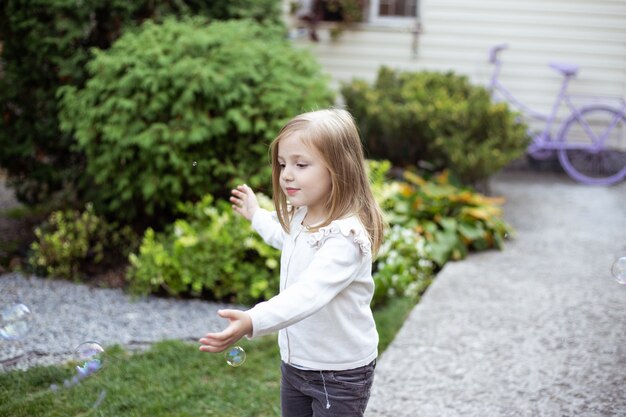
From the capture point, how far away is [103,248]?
19.2 ft

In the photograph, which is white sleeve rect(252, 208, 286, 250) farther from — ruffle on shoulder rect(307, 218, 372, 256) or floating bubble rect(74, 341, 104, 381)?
floating bubble rect(74, 341, 104, 381)

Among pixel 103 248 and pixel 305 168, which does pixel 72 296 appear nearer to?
pixel 103 248

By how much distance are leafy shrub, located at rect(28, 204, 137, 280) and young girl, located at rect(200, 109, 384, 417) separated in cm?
350

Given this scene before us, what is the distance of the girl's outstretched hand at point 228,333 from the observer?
73.0 inches

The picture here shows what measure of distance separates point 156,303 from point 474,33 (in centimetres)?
636

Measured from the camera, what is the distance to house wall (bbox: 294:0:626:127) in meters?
9.42

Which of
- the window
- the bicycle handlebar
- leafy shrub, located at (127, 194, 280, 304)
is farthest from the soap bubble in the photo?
the window

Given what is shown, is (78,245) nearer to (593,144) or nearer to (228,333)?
(228,333)

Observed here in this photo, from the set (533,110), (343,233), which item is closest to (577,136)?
(533,110)

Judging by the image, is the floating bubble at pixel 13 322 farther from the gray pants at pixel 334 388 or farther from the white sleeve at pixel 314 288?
the white sleeve at pixel 314 288

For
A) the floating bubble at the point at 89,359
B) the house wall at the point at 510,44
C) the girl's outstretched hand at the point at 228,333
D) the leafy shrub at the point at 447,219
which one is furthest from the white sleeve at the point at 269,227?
the house wall at the point at 510,44

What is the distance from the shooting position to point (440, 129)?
721cm

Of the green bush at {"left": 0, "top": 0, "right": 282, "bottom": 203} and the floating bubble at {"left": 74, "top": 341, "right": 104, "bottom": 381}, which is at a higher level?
the green bush at {"left": 0, "top": 0, "right": 282, "bottom": 203}

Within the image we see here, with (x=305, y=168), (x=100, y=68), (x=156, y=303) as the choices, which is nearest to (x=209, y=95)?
(x=100, y=68)
